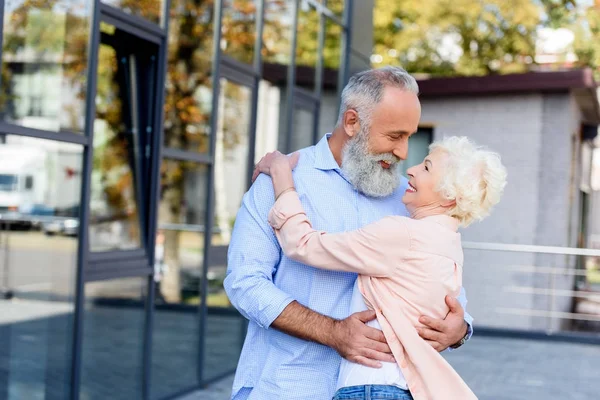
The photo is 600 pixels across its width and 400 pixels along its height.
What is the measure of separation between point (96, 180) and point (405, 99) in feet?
10.7

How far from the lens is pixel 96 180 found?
5297mm

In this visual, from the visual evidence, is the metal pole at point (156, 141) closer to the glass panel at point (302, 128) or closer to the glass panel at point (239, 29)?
the glass panel at point (239, 29)

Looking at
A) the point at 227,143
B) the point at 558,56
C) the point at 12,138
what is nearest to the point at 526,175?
the point at 227,143

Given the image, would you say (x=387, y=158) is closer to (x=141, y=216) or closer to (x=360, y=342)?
(x=360, y=342)

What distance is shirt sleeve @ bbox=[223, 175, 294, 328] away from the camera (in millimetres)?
2252

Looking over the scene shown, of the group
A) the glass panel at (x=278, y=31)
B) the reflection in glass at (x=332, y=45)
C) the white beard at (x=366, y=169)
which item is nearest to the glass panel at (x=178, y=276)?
the glass panel at (x=278, y=31)

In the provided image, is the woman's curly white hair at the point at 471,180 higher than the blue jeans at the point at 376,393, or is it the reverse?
the woman's curly white hair at the point at 471,180

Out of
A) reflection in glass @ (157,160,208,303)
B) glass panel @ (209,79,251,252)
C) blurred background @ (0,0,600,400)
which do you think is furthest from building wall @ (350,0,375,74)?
reflection in glass @ (157,160,208,303)

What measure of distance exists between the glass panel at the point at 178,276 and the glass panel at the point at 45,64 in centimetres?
135

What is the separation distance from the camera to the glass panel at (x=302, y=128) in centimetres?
902

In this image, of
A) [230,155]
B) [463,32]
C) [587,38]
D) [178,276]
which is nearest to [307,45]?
[230,155]

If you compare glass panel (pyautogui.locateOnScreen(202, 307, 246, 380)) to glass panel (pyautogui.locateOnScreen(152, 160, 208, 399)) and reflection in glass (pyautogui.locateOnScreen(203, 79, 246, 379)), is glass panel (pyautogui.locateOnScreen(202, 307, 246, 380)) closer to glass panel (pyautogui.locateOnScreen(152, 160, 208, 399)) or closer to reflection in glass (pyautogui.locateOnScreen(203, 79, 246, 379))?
reflection in glass (pyautogui.locateOnScreen(203, 79, 246, 379))

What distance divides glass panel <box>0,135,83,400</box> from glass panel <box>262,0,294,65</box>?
10.9 ft

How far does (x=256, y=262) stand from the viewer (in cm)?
232
